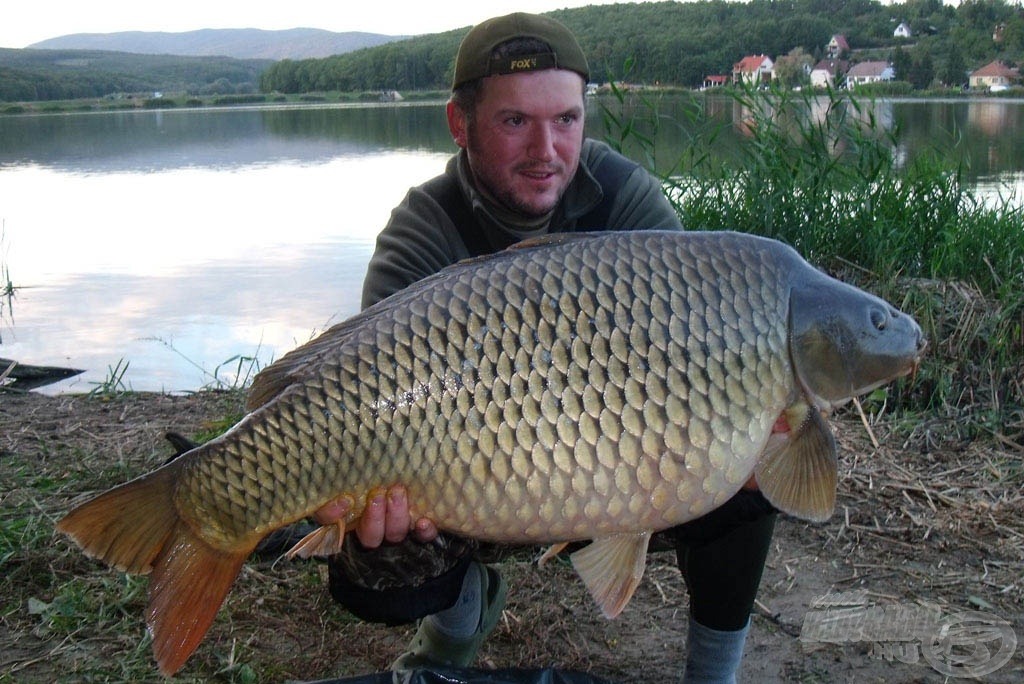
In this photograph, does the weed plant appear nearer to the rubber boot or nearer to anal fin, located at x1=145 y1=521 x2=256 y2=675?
the rubber boot

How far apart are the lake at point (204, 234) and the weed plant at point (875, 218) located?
0.21 metres

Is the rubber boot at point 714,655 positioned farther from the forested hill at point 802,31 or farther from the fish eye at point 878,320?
the forested hill at point 802,31

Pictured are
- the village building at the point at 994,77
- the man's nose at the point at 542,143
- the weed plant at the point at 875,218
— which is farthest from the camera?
the village building at the point at 994,77

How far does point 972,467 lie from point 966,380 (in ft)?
1.48

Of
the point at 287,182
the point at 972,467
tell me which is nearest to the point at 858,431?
the point at 972,467

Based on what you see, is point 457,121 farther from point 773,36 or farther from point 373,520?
point 773,36

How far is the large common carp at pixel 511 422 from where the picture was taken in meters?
1.15

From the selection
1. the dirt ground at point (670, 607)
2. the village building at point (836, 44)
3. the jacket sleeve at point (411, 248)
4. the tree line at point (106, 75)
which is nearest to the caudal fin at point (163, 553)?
the dirt ground at point (670, 607)

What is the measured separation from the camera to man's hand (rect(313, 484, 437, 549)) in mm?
1185

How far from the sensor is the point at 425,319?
3.92 feet

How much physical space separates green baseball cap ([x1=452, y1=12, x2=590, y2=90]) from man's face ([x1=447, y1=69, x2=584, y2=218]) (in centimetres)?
1

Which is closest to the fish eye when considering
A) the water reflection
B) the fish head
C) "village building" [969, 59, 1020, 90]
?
the fish head

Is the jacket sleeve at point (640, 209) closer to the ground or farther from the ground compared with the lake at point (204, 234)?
farther from the ground

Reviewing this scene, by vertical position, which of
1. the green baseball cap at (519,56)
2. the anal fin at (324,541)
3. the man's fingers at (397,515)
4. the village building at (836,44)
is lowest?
the anal fin at (324,541)
